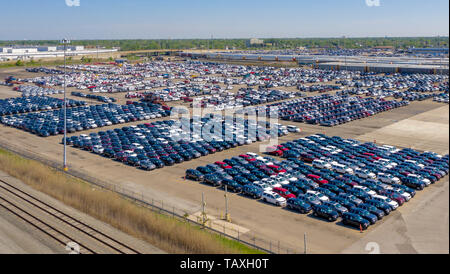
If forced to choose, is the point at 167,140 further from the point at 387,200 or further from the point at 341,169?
the point at 387,200

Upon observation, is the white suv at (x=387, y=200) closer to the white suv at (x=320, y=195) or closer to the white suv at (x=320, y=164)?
the white suv at (x=320, y=195)

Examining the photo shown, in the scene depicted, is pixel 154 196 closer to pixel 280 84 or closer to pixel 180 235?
pixel 180 235

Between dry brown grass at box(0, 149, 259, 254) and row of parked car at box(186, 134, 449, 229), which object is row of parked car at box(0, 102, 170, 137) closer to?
dry brown grass at box(0, 149, 259, 254)

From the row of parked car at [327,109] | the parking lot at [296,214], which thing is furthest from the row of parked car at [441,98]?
the parking lot at [296,214]

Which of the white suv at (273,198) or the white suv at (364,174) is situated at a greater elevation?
the white suv at (364,174)

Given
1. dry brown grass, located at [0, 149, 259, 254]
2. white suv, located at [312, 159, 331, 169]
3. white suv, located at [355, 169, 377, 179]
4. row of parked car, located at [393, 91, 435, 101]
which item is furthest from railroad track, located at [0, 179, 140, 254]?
row of parked car, located at [393, 91, 435, 101]
